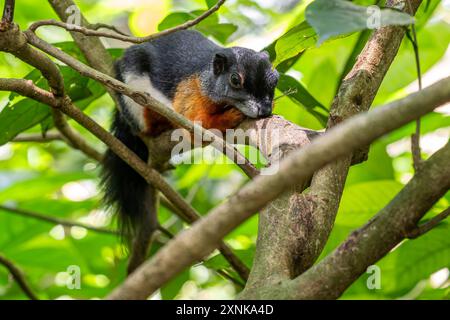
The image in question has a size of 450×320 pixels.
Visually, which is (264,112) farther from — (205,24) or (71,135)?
(71,135)

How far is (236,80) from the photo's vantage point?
3.43 metres

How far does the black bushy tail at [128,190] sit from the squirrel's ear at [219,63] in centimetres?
53

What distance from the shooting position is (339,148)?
3.79 ft

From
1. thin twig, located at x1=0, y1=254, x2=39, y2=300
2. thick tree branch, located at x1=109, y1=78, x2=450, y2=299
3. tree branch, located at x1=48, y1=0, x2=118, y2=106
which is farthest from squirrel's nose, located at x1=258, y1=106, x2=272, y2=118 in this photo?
thick tree branch, located at x1=109, y1=78, x2=450, y2=299

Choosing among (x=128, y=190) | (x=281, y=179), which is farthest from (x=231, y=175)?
(x=281, y=179)

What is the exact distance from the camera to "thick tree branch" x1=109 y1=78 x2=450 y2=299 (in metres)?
1.16

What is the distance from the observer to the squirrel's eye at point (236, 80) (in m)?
3.41

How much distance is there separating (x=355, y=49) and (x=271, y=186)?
6.21 feet

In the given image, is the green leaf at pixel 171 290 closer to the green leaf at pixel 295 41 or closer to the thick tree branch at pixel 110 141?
the thick tree branch at pixel 110 141

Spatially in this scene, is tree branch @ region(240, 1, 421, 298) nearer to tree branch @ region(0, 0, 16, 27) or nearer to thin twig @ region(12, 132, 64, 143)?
tree branch @ region(0, 0, 16, 27)

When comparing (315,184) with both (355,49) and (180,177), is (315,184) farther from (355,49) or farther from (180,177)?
(180,177)

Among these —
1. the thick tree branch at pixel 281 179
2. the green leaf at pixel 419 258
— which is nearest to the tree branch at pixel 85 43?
the green leaf at pixel 419 258
